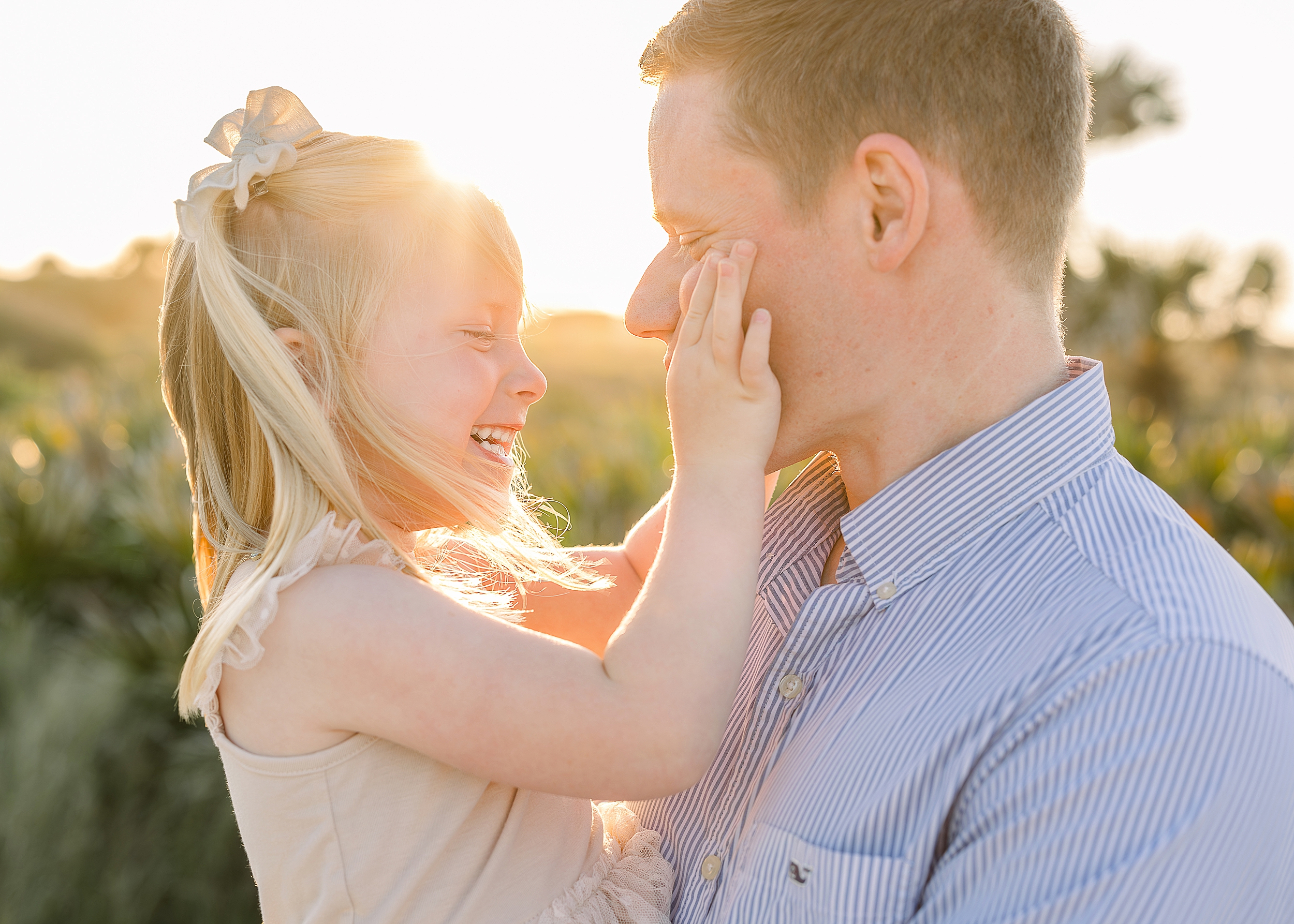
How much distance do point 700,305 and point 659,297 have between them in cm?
19

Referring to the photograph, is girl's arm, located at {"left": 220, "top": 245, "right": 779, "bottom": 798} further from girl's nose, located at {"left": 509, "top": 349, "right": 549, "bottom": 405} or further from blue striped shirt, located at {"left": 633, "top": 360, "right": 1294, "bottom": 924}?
girl's nose, located at {"left": 509, "top": 349, "right": 549, "bottom": 405}

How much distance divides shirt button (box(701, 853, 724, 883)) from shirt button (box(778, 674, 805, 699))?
34 cm

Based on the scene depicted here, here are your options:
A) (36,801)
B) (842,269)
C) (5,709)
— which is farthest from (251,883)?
(842,269)

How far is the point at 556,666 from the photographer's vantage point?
178 centimetres

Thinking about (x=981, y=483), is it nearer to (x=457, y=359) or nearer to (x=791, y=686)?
(x=791, y=686)

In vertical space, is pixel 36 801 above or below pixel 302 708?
below

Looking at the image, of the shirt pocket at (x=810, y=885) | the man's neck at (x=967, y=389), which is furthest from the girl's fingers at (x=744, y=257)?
the shirt pocket at (x=810, y=885)

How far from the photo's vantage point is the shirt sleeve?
1.30 metres

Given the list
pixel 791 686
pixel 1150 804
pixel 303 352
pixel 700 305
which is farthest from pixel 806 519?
pixel 303 352

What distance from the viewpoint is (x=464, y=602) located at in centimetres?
208

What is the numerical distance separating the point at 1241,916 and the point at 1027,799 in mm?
325

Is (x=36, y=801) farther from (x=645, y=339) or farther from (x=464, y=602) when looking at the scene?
(x=645, y=339)

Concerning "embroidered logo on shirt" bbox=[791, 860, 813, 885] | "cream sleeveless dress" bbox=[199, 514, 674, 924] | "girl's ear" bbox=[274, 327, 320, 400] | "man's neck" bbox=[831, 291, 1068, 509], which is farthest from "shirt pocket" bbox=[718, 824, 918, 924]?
"girl's ear" bbox=[274, 327, 320, 400]

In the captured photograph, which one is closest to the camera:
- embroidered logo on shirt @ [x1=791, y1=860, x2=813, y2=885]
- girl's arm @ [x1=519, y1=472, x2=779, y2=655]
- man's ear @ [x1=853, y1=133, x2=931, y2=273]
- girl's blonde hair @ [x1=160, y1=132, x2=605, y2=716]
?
embroidered logo on shirt @ [x1=791, y1=860, x2=813, y2=885]
